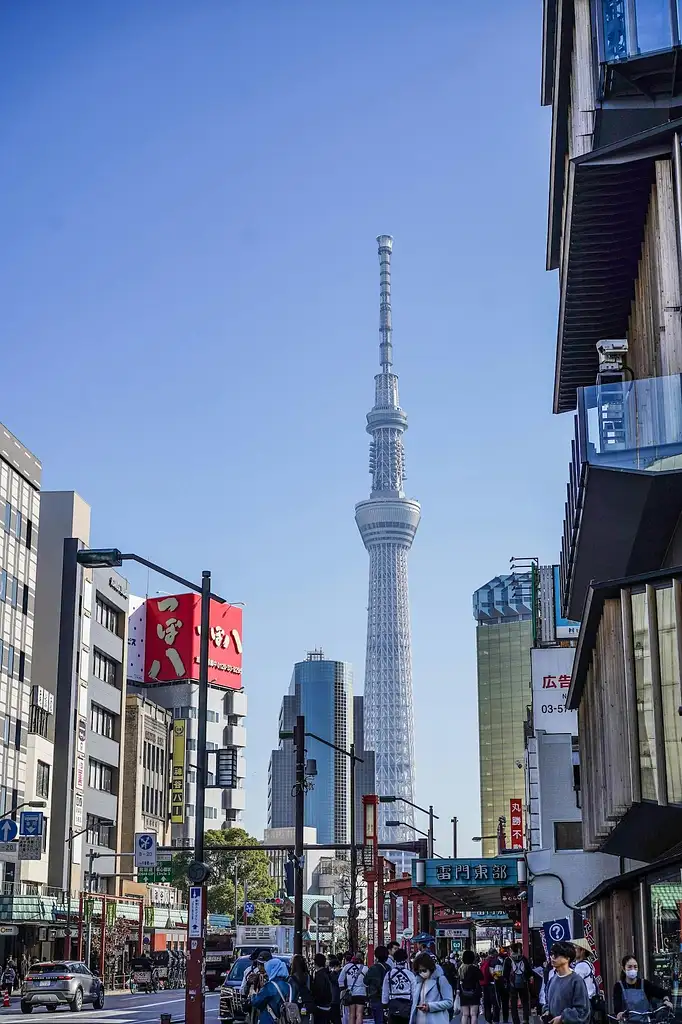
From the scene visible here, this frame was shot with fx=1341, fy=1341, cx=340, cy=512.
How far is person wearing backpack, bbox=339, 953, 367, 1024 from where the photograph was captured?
83.0 ft

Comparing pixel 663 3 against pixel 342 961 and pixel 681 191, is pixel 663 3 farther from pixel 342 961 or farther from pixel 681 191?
pixel 342 961

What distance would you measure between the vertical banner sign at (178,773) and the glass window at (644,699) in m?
77.3

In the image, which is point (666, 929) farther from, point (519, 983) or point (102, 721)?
point (102, 721)

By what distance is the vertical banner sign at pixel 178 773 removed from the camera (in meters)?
94.9

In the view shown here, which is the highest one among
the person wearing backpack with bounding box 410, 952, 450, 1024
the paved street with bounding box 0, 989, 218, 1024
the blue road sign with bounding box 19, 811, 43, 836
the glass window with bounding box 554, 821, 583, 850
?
the blue road sign with bounding box 19, 811, 43, 836

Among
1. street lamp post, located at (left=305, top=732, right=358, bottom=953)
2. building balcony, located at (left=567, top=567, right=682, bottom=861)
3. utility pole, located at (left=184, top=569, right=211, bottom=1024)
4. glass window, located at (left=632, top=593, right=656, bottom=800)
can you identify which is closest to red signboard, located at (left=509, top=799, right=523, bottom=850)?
street lamp post, located at (left=305, top=732, right=358, bottom=953)

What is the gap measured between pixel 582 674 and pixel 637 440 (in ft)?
31.1

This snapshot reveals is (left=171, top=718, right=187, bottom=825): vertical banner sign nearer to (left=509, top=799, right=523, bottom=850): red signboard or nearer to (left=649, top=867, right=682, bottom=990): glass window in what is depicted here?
(left=509, top=799, right=523, bottom=850): red signboard

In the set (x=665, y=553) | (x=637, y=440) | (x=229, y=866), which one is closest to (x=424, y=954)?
(x=637, y=440)

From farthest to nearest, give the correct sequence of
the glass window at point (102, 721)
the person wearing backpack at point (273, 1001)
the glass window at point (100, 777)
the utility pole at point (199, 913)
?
the glass window at point (102, 721)
the glass window at point (100, 777)
the utility pole at point (199, 913)
the person wearing backpack at point (273, 1001)

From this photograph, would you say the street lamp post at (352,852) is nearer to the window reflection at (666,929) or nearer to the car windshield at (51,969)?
the car windshield at (51,969)

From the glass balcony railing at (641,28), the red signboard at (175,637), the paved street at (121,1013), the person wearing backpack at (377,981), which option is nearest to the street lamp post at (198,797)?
the person wearing backpack at (377,981)

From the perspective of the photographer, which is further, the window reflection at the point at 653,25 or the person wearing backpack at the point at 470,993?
the person wearing backpack at the point at 470,993

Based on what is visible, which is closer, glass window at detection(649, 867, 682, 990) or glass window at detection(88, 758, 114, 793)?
glass window at detection(649, 867, 682, 990)
